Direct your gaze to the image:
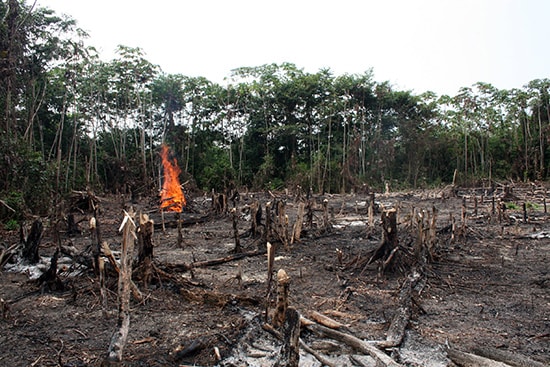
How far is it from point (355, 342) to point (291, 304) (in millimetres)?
1545

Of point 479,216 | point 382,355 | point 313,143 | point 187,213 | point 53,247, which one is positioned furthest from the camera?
point 313,143

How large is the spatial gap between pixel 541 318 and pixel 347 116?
89.8 feet

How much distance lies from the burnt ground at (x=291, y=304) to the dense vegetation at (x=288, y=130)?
17631 mm

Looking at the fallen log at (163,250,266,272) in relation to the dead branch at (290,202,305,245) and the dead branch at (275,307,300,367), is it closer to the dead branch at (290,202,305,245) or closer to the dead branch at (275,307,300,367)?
the dead branch at (290,202,305,245)

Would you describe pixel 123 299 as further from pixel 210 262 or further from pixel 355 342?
pixel 210 262

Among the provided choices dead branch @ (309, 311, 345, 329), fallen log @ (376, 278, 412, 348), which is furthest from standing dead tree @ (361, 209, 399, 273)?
dead branch @ (309, 311, 345, 329)

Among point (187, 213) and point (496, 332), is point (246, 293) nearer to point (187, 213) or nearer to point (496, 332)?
point (496, 332)

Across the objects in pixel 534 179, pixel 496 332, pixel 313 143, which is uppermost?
pixel 313 143

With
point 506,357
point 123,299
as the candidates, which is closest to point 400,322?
point 506,357

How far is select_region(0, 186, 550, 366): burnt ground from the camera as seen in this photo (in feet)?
13.6

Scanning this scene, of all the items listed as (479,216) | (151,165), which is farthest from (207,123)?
(479,216)

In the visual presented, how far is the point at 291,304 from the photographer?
555 cm

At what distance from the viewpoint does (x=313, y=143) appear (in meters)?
32.8

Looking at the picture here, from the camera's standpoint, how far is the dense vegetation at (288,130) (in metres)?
26.9
